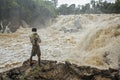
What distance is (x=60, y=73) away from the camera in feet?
30.1

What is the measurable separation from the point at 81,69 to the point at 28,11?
84.8ft

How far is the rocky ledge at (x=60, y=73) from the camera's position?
344 inches

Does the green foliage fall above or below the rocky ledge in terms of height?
above

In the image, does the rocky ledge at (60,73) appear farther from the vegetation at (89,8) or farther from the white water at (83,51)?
the vegetation at (89,8)

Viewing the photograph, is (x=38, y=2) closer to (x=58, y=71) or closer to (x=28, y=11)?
(x=28, y=11)

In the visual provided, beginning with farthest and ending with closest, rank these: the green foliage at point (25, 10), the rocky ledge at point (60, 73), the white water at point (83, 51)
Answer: the green foliage at point (25, 10) < the white water at point (83, 51) < the rocky ledge at point (60, 73)

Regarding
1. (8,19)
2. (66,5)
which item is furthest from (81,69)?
(66,5)

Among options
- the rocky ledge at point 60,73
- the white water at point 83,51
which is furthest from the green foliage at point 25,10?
the rocky ledge at point 60,73

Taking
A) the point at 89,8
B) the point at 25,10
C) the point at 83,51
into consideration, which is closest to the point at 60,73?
the point at 83,51

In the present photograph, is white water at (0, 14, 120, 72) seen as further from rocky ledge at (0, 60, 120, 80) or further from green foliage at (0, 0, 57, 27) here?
green foliage at (0, 0, 57, 27)

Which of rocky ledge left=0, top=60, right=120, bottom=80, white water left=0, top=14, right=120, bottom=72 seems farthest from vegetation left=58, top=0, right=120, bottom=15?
rocky ledge left=0, top=60, right=120, bottom=80

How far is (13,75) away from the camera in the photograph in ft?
31.9

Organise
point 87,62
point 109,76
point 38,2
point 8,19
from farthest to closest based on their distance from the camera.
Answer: point 38,2
point 8,19
point 87,62
point 109,76

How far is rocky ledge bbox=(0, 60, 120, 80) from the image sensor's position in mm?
8742
